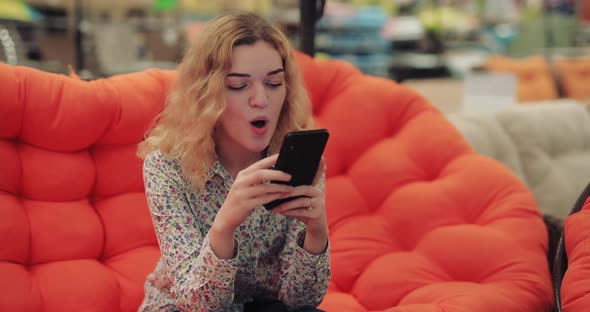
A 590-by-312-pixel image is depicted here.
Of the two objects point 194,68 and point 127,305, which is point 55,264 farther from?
point 194,68

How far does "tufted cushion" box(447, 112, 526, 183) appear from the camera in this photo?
2.56 m

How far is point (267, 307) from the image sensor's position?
1426mm

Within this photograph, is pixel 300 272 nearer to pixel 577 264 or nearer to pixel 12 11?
pixel 577 264

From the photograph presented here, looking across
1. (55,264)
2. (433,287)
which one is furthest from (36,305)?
(433,287)

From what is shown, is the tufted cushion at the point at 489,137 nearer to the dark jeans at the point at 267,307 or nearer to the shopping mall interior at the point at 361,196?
the shopping mall interior at the point at 361,196

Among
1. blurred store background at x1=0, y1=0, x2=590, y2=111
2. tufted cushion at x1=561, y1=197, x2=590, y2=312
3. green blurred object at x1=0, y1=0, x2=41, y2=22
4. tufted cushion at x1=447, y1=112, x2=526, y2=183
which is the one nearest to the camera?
tufted cushion at x1=561, y1=197, x2=590, y2=312

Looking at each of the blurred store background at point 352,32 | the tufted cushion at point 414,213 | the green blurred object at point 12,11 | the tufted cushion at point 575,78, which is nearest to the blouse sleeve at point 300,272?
the tufted cushion at point 414,213

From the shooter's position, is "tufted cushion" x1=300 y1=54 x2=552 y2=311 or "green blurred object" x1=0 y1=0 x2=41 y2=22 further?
"green blurred object" x1=0 y1=0 x2=41 y2=22

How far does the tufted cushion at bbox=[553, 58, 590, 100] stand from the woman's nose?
368 centimetres

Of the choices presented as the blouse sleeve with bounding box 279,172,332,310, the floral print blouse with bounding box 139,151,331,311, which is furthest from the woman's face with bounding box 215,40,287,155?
the blouse sleeve with bounding box 279,172,332,310

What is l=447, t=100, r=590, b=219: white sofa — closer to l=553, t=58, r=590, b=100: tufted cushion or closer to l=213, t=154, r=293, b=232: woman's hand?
l=213, t=154, r=293, b=232: woman's hand

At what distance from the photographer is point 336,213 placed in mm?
1958

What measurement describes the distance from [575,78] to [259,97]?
3852mm

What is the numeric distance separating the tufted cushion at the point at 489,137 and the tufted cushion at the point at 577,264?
92 centimetres
